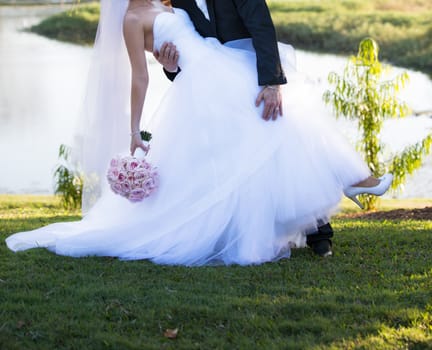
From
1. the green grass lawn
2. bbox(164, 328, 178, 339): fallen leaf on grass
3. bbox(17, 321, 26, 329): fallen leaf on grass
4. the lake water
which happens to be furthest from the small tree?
bbox(17, 321, 26, 329): fallen leaf on grass

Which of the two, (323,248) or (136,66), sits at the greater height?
(136,66)

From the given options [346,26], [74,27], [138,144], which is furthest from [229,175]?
[74,27]

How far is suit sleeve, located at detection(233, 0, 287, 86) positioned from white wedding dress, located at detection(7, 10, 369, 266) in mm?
123

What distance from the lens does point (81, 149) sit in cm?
481

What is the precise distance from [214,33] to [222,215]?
1.06 m

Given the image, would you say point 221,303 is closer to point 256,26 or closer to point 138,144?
point 138,144

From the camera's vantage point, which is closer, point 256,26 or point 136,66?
point 256,26

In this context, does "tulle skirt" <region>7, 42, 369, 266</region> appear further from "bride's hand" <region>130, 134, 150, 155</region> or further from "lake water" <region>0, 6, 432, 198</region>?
"lake water" <region>0, 6, 432, 198</region>

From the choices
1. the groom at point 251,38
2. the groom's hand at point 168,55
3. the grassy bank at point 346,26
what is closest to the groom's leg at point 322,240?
the groom at point 251,38

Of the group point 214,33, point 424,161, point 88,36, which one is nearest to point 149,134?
point 214,33

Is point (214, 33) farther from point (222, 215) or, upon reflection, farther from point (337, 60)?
point (337, 60)

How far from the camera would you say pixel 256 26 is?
429 centimetres

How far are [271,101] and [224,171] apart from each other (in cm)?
46

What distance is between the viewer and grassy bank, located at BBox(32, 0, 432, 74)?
2306 centimetres
